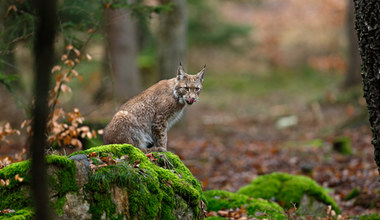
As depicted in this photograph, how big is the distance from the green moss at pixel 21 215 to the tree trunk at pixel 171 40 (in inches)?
463

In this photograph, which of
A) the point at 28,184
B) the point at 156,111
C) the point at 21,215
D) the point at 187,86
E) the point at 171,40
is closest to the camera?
the point at 21,215

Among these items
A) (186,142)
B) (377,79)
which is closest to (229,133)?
(186,142)

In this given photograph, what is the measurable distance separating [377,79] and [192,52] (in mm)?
26379

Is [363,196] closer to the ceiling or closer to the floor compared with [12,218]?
closer to the ceiling

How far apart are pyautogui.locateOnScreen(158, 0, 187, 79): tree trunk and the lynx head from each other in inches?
342

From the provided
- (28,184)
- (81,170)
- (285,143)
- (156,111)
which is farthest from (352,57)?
(28,184)

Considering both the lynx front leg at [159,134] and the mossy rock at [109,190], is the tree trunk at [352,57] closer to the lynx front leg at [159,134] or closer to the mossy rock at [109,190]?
the lynx front leg at [159,134]

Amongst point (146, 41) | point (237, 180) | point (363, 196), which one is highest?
point (146, 41)

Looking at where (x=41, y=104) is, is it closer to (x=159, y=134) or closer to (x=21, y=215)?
(x=21, y=215)

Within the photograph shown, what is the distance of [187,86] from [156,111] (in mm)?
694

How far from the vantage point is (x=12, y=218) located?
13.8 feet

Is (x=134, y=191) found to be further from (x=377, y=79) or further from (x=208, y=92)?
(x=208, y=92)

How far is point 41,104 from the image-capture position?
250 centimetres

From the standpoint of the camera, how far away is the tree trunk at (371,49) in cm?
516
